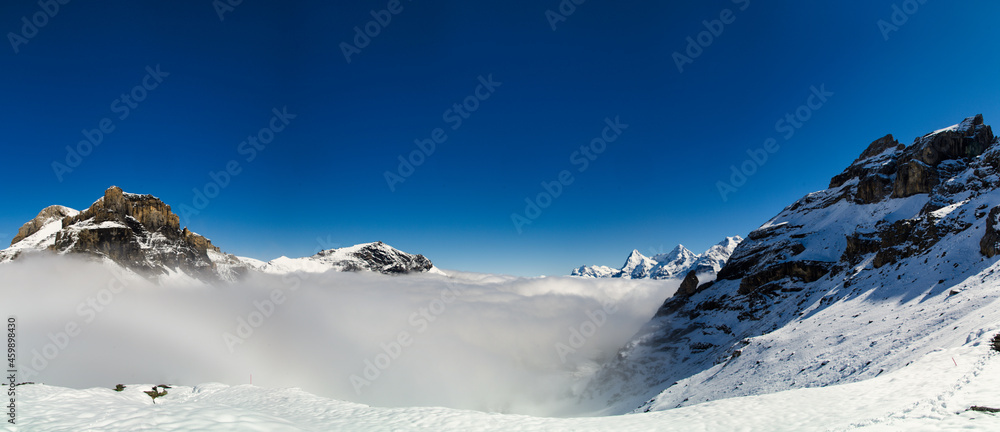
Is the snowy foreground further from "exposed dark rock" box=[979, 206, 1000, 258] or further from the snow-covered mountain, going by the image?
"exposed dark rock" box=[979, 206, 1000, 258]

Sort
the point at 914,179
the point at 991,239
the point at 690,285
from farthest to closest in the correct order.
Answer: the point at 690,285 < the point at 914,179 < the point at 991,239

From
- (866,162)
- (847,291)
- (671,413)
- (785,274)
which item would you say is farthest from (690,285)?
(671,413)

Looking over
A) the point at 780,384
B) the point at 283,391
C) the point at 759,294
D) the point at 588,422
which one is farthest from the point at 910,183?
the point at 283,391

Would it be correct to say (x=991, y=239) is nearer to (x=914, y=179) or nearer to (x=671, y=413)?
(x=671, y=413)

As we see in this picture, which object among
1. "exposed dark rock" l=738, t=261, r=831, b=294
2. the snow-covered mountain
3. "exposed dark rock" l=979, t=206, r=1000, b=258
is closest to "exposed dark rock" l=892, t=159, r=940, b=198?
the snow-covered mountain

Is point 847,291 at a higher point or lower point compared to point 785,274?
Answer: lower

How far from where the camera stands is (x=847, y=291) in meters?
70.9

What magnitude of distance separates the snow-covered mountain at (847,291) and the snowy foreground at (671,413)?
1449cm

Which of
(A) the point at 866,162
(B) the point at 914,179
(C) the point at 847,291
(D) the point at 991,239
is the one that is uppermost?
(A) the point at 866,162

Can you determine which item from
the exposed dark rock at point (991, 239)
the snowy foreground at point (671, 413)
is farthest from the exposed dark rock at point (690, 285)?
the snowy foreground at point (671, 413)

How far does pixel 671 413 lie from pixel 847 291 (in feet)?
251

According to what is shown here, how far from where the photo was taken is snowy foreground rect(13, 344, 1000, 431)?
13.4 metres

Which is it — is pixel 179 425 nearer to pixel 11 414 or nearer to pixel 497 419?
pixel 11 414

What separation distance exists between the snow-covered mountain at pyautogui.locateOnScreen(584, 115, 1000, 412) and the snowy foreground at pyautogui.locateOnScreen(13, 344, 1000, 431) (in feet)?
47.5
